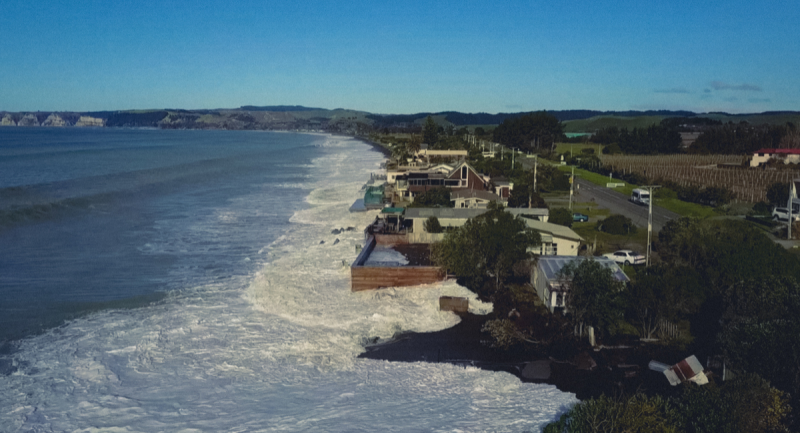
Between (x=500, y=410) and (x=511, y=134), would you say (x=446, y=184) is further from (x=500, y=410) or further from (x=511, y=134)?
(x=511, y=134)

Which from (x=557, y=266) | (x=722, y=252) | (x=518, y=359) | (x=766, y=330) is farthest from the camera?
(x=557, y=266)

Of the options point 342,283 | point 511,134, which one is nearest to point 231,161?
point 511,134

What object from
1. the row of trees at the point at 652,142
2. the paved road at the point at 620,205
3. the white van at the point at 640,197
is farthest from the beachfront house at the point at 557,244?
the row of trees at the point at 652,142

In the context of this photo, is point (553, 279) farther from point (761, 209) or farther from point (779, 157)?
point (779, 157)

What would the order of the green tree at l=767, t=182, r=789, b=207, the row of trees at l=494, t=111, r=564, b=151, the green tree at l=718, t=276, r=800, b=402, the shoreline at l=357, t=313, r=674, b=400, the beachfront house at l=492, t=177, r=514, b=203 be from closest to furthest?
the green tree at l=718, t=276, r=800, b=402 < the shoreline at l=357, t=313, r=674, b=400 < the green tree at l=767, t=182, r=789, b=207 < the beachfront house at l=492, t=177, r=514, b=203 < the row of trees at l=494, t=111, r=564, b=151

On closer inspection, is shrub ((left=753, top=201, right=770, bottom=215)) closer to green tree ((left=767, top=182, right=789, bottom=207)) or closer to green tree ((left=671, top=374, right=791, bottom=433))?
green tree ((left=767, top=182, right=789, bottom=207))

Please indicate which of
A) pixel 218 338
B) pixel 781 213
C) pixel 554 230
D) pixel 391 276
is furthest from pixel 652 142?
pixel 218 338

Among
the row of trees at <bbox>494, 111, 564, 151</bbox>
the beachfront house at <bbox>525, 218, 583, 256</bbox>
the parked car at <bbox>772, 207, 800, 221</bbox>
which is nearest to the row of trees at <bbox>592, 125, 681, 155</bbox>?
the row of trees at <bbox>494, 111, 564, 151</bbox>
